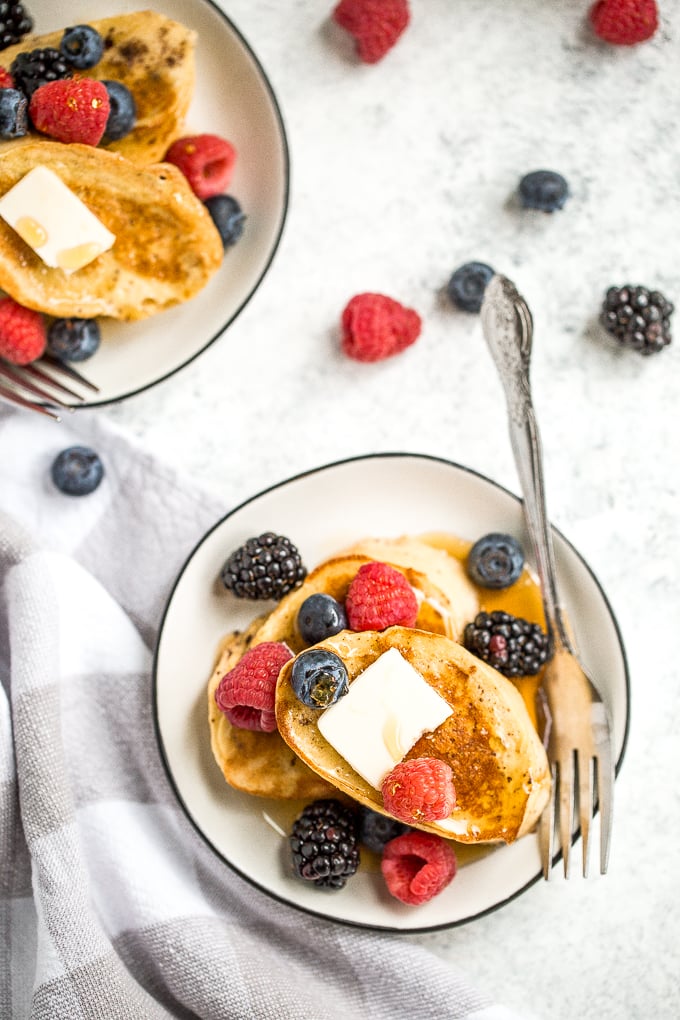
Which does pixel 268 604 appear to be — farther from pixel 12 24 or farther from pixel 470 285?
pixel 12 24

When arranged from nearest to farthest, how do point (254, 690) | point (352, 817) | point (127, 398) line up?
point (254, 690), point (352, 817), point (127, 398)

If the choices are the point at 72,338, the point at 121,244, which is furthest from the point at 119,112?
the point at 72,338

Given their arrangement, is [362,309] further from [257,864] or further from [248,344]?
[257,864]

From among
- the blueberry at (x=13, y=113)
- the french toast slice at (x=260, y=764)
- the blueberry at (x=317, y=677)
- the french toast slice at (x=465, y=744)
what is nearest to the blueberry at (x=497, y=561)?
the french toast slice at (x=465, y=744)

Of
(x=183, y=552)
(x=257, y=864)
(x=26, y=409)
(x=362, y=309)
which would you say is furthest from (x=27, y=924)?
(x=362, y=309)

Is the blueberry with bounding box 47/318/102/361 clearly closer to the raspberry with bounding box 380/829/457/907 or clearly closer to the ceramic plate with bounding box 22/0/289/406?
the ceramic plate with bounding box 22/0/289/406

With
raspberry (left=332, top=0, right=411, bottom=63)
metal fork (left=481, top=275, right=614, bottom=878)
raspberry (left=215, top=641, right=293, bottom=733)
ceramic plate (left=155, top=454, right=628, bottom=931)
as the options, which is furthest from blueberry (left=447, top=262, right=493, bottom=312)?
raspberry (left=215, top=641, right=293, bottom=733)
